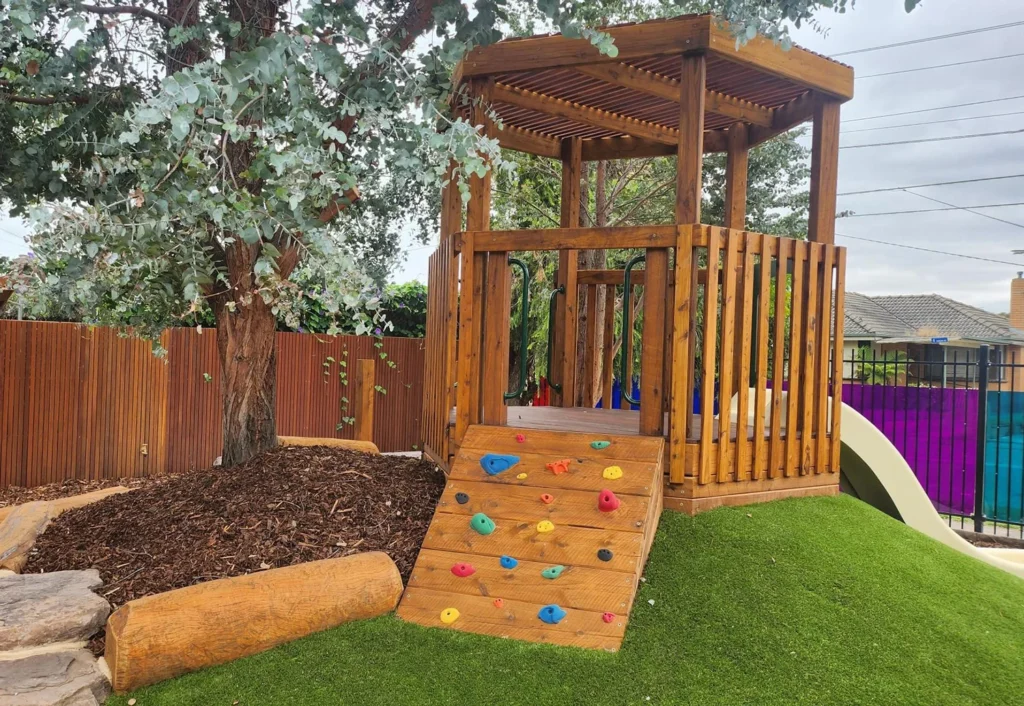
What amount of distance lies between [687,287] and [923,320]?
A: 111 feet

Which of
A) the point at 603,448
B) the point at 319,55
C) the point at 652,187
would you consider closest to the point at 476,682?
the point at 603,448

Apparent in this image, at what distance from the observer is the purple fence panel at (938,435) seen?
971 cm

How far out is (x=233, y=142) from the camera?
4.61 meters

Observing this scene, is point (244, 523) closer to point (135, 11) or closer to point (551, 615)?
point (551, 615)

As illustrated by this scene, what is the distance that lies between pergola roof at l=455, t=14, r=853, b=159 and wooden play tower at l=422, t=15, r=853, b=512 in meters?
0.02

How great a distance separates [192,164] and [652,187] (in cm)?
1304

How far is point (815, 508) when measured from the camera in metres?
5.24

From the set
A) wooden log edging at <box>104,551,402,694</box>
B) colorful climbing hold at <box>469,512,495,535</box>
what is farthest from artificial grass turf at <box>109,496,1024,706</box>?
colorful climbing hold at <box>469,512,495,535</box>

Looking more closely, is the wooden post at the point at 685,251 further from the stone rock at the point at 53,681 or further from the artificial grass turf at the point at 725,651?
the stone rock at the point at 53,681

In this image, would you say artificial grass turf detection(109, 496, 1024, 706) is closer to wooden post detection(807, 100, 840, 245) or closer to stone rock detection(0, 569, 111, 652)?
stone rock detection(0, 569, 111, 652)

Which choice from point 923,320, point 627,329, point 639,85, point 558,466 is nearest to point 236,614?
point 558,466

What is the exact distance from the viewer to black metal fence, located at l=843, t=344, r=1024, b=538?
9352 mm

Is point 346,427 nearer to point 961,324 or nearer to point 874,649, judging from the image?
point 874,649

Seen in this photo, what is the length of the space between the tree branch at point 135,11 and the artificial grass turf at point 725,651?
14.7ft
